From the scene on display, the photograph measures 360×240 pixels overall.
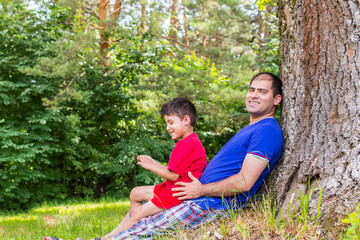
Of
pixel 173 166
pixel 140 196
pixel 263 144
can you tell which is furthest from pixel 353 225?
pixel 140 196

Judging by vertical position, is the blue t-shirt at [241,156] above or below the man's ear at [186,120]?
below

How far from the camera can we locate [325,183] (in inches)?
86.3

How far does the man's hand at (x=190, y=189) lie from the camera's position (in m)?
2.60

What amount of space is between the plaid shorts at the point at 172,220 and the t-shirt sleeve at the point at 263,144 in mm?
566

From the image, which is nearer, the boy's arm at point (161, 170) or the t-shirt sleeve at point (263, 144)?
the t-shirt sleeve at point (263, 144)

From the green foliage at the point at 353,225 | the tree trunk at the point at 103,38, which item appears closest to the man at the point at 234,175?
the green foliage at the point at 353,225

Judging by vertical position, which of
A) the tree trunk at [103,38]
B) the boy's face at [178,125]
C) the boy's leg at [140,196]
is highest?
the tree trunk at [103,38]

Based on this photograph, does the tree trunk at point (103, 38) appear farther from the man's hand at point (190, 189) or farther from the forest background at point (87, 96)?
the man's hand at point (190, 189)

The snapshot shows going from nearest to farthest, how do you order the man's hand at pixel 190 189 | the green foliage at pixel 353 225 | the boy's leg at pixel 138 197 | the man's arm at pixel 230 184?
the green foliage at pixel 353 225 < the man's arm at pixel 230 184 < the man's hand at pixel 190 189 < the boy's leg at pixel 138 197

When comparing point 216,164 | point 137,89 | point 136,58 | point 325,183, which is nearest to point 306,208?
point 325,183

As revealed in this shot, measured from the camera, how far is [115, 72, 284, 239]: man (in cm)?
244

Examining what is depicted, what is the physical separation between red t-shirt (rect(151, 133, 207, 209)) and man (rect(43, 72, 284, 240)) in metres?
0.08

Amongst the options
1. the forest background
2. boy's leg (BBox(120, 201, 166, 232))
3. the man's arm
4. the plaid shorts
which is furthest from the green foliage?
the forest background

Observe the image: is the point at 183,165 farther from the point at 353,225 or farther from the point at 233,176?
the point at 353,225
